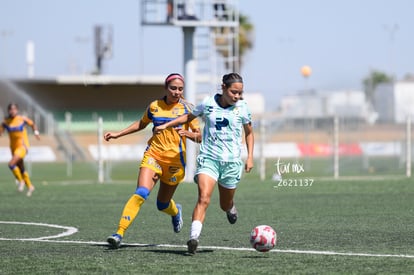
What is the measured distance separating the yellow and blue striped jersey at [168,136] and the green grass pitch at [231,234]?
3.59 feet

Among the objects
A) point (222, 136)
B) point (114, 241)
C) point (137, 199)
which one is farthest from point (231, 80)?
point (114, 241)

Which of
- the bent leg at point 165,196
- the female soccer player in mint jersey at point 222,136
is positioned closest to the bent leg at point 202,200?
the female soccer player in mint jersey at point 222,136

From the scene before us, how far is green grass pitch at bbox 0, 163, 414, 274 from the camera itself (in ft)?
32.3

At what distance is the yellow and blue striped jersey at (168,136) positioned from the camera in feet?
40.7

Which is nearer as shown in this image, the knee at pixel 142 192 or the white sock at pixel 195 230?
the white sock at pixel 195 230

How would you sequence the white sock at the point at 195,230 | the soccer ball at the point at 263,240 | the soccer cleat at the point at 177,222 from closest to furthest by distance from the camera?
the soccer ball at the point at 263,240
the white sock at the point at 195,230
the soccer cleat at the point at 177,222

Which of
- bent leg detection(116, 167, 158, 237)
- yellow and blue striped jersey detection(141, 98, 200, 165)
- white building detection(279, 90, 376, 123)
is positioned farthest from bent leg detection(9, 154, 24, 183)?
white building detection(279, 90, 376, 123)

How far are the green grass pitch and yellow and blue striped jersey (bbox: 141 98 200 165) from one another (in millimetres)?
1095

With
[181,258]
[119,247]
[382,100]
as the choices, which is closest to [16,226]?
[119,247]

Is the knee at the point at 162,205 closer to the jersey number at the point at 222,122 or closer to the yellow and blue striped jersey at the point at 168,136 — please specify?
the yellow and blue striped jersey at the point at 168,136

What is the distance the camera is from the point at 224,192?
11688mm

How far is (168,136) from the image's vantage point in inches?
489

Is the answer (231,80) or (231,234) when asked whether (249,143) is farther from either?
(231,234)

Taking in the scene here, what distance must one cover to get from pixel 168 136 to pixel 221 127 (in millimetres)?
1277
